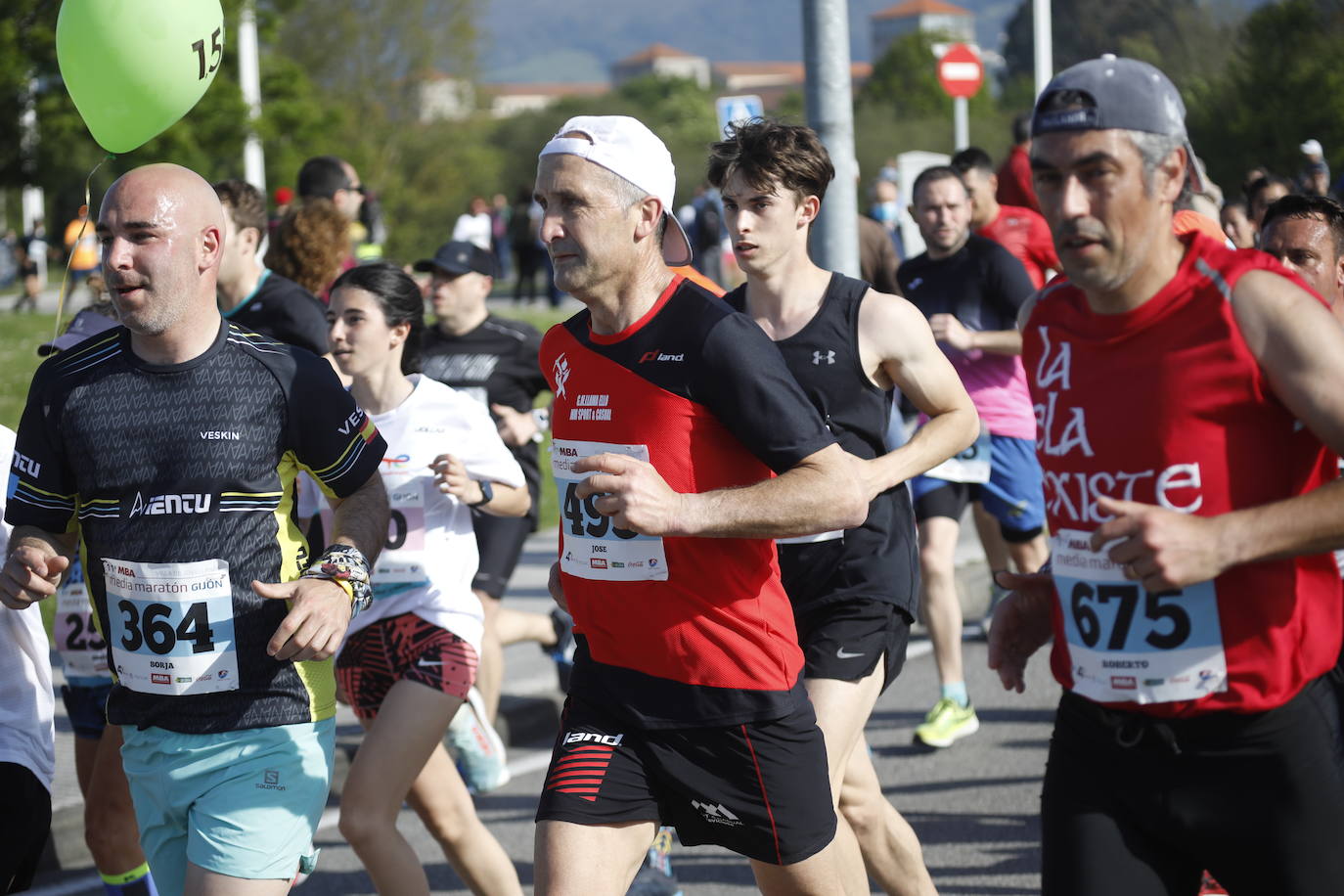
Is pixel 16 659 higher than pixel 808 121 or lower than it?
lower

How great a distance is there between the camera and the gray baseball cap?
9.39ft

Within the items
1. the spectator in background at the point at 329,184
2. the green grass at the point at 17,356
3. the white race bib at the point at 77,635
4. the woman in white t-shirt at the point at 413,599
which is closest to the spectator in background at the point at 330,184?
the spectator in background at the point at 329,184

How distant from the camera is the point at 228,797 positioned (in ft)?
11.9

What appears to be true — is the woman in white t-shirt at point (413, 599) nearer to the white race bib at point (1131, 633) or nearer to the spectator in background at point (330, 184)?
the white race bib at point (1131, 633)

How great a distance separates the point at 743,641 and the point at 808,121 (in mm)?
4674

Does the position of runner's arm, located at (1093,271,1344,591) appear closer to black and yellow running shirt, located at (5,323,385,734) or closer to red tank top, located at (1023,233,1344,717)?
red tank top, located at (1023,233,1344,717)

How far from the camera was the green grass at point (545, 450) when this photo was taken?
41.8 feet

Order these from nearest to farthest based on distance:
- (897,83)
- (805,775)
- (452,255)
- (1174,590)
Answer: (1174,590), (805,775), (452,255), (897,83)

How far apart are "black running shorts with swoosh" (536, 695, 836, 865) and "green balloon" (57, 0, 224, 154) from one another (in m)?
2.20

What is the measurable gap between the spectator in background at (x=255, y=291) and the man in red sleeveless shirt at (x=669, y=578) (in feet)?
7.51

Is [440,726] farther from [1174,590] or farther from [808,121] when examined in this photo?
[808,121]

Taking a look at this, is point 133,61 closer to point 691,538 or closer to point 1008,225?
point 691,538

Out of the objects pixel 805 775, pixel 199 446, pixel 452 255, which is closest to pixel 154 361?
pixel 199 446

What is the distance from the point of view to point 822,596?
14.9 feet
